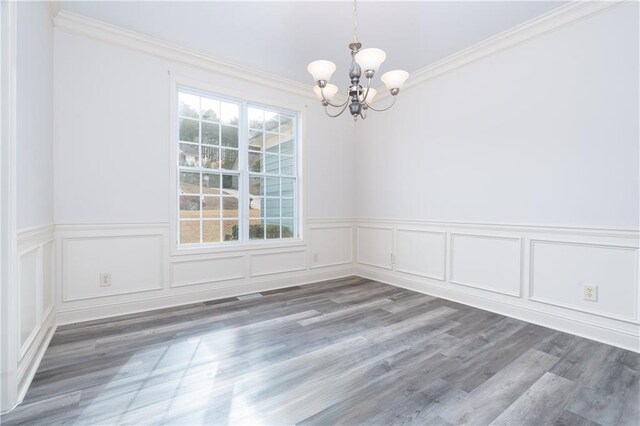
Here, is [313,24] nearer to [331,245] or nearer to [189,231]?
[189,231]

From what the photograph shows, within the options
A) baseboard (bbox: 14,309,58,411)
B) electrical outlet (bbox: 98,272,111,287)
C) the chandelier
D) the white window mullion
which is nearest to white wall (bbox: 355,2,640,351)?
the chandelier

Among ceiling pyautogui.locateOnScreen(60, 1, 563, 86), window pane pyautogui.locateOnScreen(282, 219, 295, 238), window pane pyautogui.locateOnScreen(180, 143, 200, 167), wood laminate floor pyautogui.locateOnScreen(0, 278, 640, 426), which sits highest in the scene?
ceiling pyautogui.locateOnScreen(60, 1, 563, 86)

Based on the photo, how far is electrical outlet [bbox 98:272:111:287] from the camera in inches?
113

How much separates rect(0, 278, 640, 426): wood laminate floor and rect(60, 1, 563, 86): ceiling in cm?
267

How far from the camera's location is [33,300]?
2.01 meters

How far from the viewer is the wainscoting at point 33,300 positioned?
5.70ft

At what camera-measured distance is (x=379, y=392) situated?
175cm

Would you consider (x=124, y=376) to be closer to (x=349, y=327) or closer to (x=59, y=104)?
(x=349, y=327)

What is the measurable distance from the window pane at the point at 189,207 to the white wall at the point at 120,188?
0.17m

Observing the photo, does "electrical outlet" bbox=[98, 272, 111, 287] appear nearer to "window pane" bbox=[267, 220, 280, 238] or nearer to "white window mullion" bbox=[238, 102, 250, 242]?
"white window mullion" bbox=[238, 102, 250, 242]

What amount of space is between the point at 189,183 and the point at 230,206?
524 mm

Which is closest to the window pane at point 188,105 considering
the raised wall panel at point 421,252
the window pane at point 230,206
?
the window pane at point 230,206

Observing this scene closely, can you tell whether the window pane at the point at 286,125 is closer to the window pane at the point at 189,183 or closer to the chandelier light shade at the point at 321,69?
the window pane at the point at 189,183

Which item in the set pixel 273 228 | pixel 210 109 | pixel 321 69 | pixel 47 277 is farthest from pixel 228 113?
pixel 47 277
